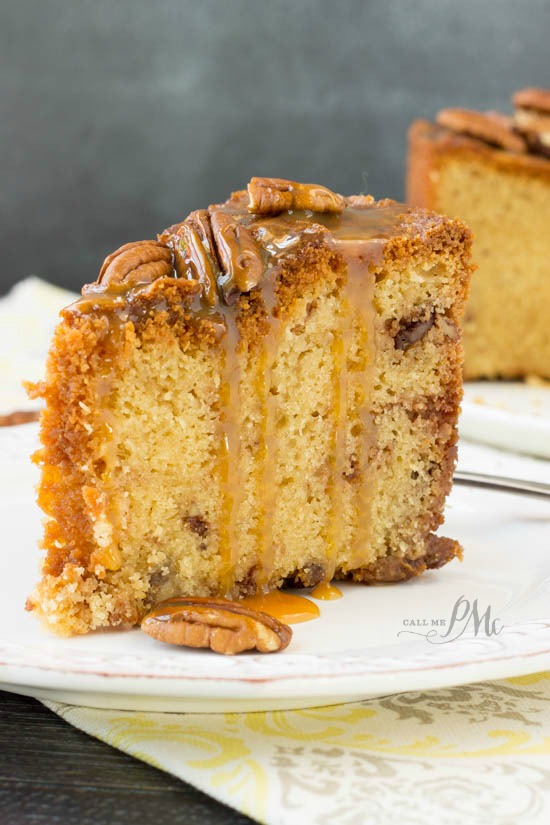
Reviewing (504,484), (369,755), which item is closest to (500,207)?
(504,484)

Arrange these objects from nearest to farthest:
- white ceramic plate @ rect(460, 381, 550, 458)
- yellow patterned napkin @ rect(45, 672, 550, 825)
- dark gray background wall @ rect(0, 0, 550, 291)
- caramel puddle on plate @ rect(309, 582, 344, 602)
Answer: yellow patterned napkin @ rect(45, 672, 550, 825) → caramel puddle on plate @ rect(309, 582, 344, 602) → white ceramic plate @ rect(460, 381, 550, 458) → dark gray background wall @ rect(0, 0, 550, 291)

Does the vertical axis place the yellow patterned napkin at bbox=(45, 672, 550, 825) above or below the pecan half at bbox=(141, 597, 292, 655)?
below

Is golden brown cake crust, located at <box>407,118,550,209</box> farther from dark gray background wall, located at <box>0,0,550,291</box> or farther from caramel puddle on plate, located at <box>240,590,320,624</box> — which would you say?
caramel puddle on plate, located at <box>240,590,320,624</box>

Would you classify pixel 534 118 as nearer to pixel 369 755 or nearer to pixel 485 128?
pixel 485 128

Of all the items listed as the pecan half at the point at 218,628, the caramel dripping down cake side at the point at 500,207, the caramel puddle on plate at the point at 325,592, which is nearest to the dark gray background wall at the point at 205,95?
the caramel dripping down cake side at the point at 500,207

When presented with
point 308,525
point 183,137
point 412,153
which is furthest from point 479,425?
point 183,137

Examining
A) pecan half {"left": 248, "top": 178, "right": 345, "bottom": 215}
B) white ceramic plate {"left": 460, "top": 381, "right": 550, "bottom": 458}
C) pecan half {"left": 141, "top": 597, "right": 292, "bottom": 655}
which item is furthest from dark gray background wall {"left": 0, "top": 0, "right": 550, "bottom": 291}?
pecan half {"left": 141, "top": 597, "right": 292, "bottom": 655}

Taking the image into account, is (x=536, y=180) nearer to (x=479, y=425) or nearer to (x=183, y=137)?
(x=479, y=425)
